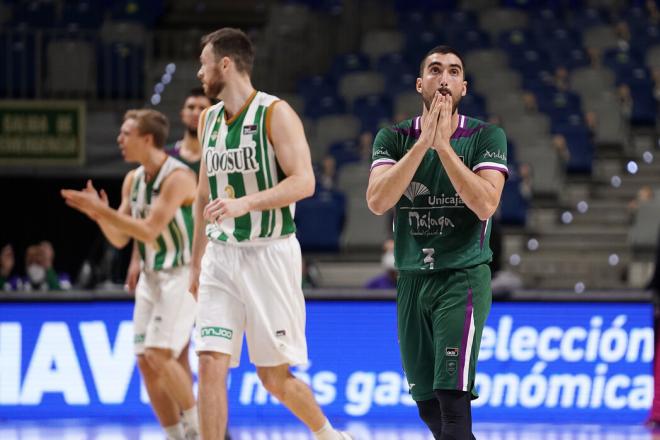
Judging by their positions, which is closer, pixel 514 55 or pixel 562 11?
pixel 514 55

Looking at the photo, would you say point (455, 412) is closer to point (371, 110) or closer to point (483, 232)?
point (483, 232)

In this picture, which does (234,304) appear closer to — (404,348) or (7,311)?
(404,348)

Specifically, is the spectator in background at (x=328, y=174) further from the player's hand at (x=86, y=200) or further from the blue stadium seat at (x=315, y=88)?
the player's hand at (x=86, y=200)

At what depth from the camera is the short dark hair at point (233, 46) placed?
6047mm

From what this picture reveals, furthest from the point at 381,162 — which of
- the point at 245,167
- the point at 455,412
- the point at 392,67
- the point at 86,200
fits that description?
the point at 392,67

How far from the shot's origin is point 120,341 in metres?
9.75

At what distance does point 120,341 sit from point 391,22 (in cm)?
1245

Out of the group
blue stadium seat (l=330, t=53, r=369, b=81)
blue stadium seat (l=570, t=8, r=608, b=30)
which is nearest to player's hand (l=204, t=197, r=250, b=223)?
blue stadium seat (l=330, t=53, r=369, b=81)

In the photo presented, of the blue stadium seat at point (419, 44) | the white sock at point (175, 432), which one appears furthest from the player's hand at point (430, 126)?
the blue stadium seat at point (419, 44)

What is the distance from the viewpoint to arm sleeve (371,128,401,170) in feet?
18.0

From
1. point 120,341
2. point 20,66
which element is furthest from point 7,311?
point 20,66

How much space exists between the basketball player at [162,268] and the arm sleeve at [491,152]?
8.58 feet

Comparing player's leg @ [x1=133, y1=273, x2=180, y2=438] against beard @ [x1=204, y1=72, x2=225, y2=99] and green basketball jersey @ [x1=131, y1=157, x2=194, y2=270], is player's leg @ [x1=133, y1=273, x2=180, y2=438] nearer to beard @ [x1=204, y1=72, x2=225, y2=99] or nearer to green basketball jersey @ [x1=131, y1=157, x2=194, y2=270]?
green basketball jersey @ [x1=131, y1=157, x2=194, y2=270]

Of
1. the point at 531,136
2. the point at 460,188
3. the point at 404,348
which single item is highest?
the point at 531,136
